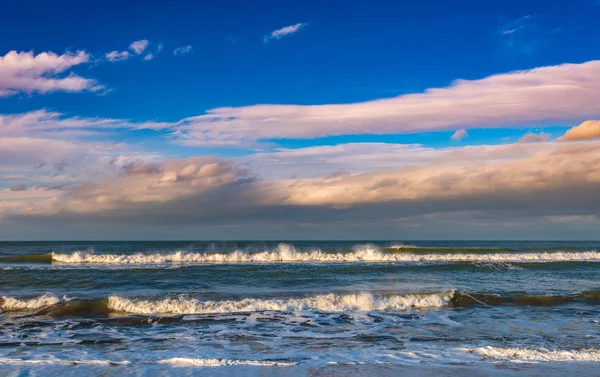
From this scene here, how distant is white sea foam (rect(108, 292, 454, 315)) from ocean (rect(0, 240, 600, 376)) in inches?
2.8

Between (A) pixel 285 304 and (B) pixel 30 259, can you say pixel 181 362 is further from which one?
(B) pixel 30 259

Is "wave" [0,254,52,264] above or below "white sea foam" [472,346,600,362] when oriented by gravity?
above

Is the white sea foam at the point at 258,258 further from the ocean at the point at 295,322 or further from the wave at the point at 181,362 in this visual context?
the wave at the point at 181,362

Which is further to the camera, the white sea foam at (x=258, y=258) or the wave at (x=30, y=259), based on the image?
the wave at (x=30, y=259)

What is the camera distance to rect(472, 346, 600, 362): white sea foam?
35.3 feet

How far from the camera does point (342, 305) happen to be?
18.4 m

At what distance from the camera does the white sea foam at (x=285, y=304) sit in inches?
695

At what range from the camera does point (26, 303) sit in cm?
1850

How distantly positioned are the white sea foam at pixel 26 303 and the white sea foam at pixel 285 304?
101 inches

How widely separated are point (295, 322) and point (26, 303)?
11672 mm

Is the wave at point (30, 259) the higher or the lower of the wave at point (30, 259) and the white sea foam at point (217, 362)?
the higher

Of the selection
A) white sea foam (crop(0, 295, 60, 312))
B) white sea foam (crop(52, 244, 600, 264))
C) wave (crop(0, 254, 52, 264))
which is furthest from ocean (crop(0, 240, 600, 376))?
wave (crop(0, 254, 52, 264))

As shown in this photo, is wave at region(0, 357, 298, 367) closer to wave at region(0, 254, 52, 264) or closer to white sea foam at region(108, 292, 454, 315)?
white sea foam at region(108, 292, 454, 315)

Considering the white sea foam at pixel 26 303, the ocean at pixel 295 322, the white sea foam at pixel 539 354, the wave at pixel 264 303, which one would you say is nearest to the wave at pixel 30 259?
the ocean at pixel 295 322
